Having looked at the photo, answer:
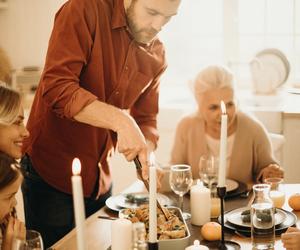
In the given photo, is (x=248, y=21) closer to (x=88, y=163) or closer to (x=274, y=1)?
(x=274, y=1)

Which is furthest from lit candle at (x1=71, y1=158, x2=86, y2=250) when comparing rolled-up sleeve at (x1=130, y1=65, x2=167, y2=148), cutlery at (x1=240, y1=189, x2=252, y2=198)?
rolled-up sleeve at (x1=130, y1=65, x2=167, y2=148)

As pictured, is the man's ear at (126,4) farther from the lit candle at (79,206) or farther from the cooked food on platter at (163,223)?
the lit candle at (79,206)

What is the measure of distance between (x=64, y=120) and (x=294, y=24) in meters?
2.25

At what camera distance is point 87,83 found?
204 centimetres

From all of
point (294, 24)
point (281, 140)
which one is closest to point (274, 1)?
point (294, 24)

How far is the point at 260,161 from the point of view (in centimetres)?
278

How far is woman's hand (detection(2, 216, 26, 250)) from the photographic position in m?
1.59

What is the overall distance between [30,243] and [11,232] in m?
0.21

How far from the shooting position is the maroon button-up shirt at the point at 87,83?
189 cm

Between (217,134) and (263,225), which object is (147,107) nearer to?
(217,134)

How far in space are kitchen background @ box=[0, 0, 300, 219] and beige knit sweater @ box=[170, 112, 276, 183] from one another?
32.2 inches

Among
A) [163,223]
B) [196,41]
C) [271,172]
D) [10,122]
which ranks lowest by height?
[271,172]

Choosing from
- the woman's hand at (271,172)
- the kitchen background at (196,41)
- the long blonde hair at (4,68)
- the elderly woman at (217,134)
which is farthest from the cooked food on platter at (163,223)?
the kitchen background at (196,41)

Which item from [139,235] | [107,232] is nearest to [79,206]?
[139,235]
